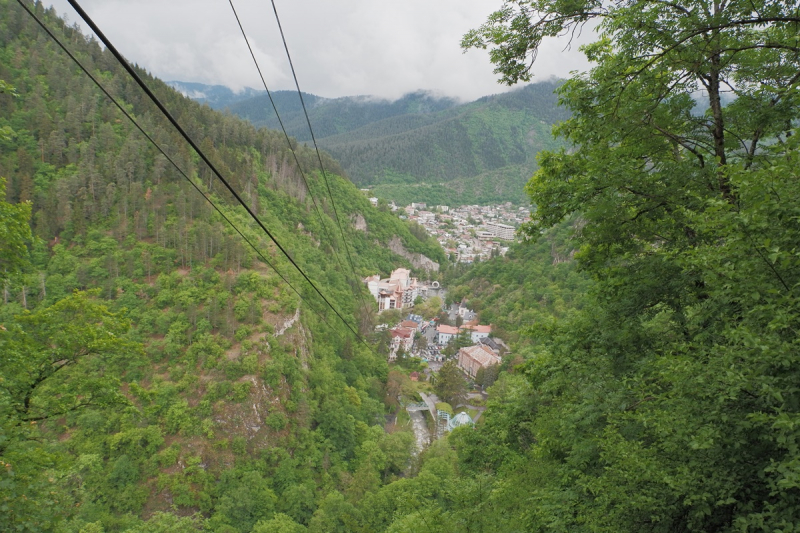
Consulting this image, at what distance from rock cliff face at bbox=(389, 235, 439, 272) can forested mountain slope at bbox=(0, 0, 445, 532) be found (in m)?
36.4

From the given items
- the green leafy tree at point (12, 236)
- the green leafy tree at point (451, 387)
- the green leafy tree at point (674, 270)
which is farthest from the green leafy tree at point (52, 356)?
the green leafy tree at point (451, 387)

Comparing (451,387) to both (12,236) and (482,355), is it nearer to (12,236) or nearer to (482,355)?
(482,355)

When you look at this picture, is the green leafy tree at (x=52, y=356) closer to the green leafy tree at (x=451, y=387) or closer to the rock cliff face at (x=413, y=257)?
the green leafy tree at (x=451, y=387)

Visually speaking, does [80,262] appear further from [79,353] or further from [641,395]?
[641,395]

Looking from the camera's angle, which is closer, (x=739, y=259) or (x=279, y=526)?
(x=739, y=259)

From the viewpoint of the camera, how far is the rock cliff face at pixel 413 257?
90375 mm

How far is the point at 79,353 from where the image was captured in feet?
25.6

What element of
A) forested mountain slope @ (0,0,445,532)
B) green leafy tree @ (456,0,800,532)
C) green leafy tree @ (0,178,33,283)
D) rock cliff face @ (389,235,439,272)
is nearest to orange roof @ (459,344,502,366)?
forested mountain slope @ (0,0,445,532)

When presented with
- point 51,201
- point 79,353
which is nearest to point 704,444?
point 79,353

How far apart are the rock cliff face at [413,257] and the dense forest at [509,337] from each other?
1486 inches

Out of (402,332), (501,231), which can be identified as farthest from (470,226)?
(402,332)

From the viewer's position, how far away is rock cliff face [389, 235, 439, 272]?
90375 millimetres

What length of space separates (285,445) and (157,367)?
10.7 metres

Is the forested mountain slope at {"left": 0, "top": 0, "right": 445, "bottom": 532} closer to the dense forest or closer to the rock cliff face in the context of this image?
the dense forest
